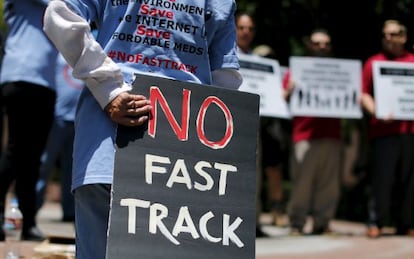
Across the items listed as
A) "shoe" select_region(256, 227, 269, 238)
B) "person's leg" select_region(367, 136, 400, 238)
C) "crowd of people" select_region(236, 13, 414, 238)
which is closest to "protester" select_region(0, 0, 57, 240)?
"shoe" select_region(256, 227, 269, 238)

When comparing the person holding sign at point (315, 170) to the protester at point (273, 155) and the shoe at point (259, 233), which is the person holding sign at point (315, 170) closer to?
the protester at point (273, 155)

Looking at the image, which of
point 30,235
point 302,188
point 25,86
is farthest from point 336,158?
point 25,86

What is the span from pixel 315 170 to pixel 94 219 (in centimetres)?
712

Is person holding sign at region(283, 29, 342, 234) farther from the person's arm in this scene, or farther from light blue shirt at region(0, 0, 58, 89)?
the person's arm

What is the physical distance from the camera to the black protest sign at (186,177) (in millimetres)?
Result: 4016

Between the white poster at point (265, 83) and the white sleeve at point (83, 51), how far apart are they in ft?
21.2

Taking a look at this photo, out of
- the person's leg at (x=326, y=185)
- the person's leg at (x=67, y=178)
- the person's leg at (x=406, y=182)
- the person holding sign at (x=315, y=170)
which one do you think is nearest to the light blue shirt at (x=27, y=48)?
the person's leg at (x=67, y=178)

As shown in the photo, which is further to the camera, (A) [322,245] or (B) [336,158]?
(B) [336,158]

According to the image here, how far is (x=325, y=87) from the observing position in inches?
446

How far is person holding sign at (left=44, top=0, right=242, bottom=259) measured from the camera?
407cm

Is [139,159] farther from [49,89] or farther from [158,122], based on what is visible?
[49,89]

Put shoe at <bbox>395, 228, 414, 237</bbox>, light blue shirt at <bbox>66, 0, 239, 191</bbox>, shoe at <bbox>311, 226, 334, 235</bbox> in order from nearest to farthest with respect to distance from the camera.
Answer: light blue shirt at <bbox>66, 0, 239, 191</bbox> → shoe at <bbox>395, 228, 414, 237</bbox> → shoe at <bbox>311, 226, 334, 235</bbox>

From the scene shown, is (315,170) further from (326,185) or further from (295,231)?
(295,231)

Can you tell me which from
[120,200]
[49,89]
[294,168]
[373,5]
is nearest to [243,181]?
[120,200]
